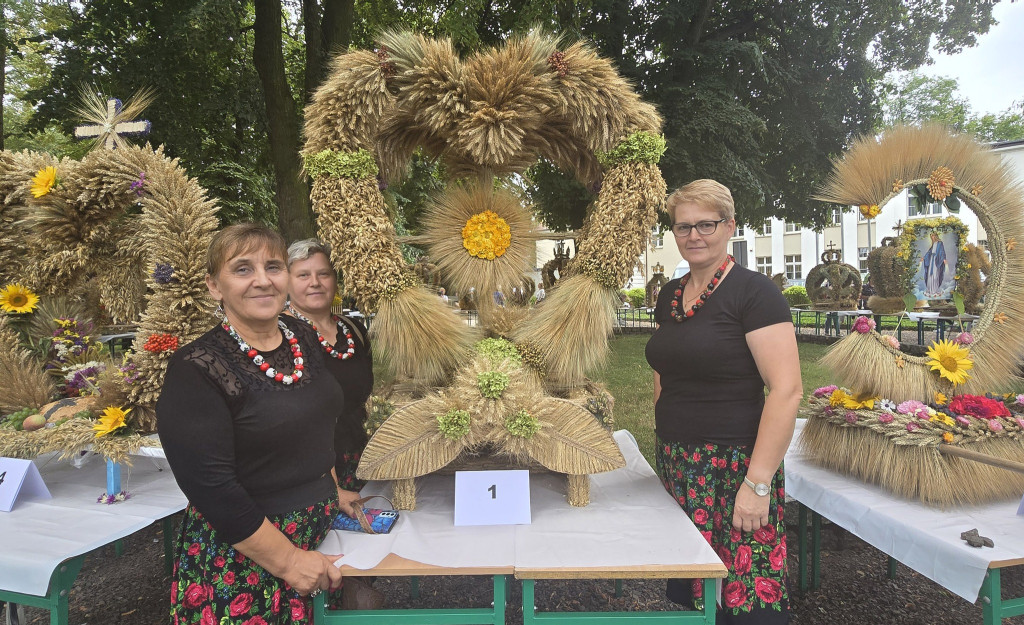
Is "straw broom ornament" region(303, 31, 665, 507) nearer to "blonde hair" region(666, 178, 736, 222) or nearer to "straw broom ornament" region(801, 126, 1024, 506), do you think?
"blonde hair" region(666, 178, 736, 222)

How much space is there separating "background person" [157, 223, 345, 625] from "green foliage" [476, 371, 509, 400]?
0.46m

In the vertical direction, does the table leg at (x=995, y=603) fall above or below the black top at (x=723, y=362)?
below

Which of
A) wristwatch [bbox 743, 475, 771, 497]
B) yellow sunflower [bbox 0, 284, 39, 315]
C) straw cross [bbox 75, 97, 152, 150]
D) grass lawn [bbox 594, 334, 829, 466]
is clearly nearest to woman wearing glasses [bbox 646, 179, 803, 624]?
wristwatch [bbox 743, 475, 771, 497]

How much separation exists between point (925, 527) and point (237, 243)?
2164 millimetres

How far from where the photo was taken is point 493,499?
162 cm

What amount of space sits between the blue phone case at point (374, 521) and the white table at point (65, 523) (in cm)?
72

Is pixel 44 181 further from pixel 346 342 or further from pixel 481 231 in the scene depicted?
pixel 481 231

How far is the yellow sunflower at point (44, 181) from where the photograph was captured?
2.07 metres

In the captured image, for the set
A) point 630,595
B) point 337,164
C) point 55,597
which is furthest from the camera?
point 630,595

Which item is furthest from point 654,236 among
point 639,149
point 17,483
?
point 17,483

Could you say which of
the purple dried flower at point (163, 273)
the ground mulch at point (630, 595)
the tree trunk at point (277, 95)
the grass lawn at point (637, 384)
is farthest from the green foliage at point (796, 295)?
the purple dried flower at point (163, 273)

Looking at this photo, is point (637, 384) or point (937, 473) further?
point (637, 384)

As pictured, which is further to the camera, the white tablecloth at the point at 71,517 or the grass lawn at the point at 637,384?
the grass lawn at the point at 637,384

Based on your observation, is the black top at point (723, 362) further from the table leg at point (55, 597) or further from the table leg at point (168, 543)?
the table leg at point (168, 543)
